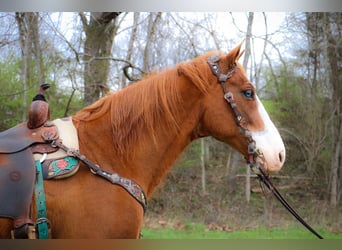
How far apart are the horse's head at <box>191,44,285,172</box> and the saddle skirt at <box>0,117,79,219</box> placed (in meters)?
0.60

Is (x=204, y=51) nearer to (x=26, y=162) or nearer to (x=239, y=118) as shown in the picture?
(x=239, y=118)

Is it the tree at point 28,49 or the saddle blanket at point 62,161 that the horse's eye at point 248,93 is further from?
the tree at point 28,49

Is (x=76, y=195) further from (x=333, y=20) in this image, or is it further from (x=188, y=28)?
(x=333, y=20)

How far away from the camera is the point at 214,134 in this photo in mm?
1682

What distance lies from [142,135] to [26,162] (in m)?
0.47

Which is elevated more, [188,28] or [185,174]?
[188,28]

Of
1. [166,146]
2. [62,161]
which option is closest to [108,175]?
[62,161]

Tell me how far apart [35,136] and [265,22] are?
1.85 meters

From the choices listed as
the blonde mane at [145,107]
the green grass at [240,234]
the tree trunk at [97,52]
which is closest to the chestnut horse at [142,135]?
the blonde mane at [145,107]

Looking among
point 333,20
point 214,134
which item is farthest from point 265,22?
point 214,134

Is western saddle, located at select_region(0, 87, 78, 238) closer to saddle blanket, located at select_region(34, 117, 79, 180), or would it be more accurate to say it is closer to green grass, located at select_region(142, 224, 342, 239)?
saddle blanket, located at select_region(34, 117, 79, 180)

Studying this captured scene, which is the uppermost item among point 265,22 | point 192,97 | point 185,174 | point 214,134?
point 265,22

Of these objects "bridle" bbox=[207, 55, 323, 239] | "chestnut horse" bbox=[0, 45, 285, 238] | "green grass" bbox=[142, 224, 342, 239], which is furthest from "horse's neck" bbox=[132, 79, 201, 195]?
"green grass" bbox=[142, 224, 342, 239]

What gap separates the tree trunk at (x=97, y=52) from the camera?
272cm
